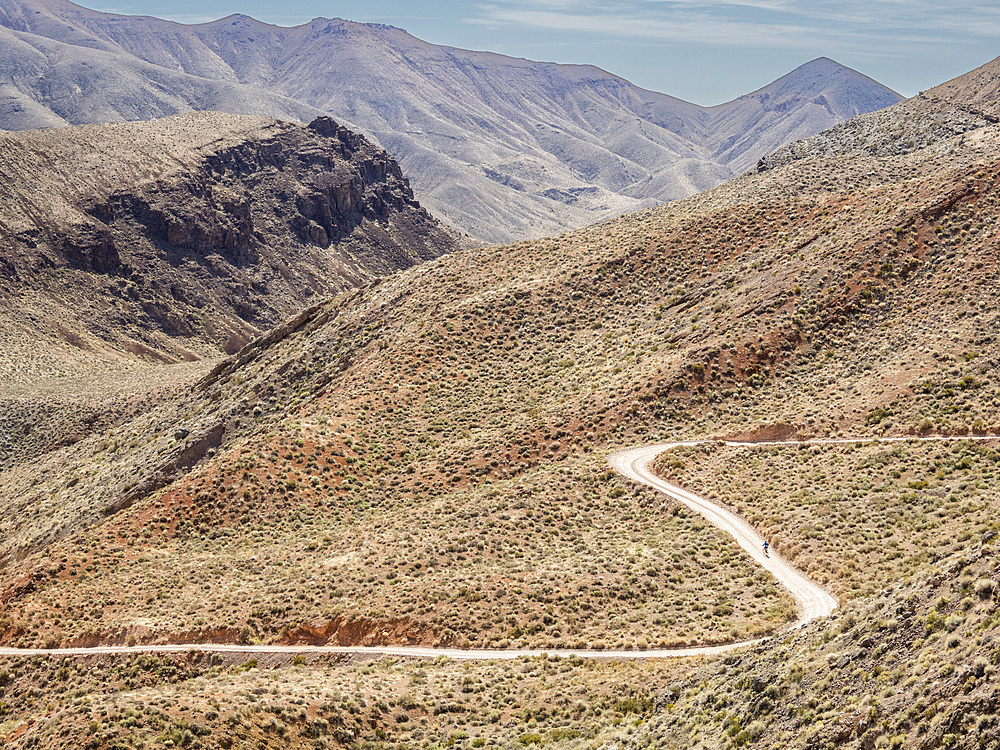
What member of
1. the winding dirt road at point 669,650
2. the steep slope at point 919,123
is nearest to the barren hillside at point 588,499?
the winding dirt road at point 669,650

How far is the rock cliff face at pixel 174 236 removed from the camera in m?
128

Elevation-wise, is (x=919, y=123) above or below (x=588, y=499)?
above

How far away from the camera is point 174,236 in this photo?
151750 millimetres

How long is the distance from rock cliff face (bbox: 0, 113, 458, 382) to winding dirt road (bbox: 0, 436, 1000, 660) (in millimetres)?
85826

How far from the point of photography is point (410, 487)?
41781 millimetres

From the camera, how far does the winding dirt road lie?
2570cm

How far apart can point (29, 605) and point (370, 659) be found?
1538 centimetres

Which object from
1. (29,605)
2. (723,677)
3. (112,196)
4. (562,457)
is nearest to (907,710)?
(723,677)

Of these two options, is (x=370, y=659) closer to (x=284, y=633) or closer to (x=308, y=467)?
(x=284, y=633)

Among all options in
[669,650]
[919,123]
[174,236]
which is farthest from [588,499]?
[174,236]

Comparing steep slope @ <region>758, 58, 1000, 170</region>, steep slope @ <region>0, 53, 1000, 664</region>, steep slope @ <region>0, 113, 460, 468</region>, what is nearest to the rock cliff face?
steep slope @ <region>0, 113, 460, 468</region>

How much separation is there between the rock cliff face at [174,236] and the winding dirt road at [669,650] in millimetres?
85826

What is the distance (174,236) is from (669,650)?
143 metres

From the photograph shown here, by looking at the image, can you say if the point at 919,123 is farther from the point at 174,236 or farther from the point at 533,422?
Answer: the point at 174,236
